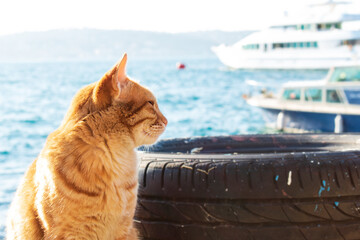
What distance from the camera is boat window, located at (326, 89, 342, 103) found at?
1299 cm

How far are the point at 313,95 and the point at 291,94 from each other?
82cm

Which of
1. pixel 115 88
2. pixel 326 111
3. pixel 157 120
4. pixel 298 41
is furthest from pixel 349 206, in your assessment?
pixel 298 41

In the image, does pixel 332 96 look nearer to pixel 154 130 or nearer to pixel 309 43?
pixel 154 130

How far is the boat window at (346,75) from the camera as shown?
13.1 m

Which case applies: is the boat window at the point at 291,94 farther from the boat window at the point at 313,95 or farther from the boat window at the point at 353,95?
the boat window at the point at 353,95

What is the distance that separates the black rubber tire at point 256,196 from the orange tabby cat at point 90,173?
13.4 inches

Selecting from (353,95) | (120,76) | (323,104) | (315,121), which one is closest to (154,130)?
(120,76)

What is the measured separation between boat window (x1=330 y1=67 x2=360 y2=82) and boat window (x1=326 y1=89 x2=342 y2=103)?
48cm

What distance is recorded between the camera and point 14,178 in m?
6.91

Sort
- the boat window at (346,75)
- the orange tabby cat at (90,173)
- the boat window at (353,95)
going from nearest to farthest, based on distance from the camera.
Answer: the orange tabby cat at (90,173), the boat window at (353,95), the boat window at (346,75)

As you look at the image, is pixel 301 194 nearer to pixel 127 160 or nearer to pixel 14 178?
pixel 127 160

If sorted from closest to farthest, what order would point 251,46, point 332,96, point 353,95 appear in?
1. point 353,95
2. point 332,96
3. point 251,46

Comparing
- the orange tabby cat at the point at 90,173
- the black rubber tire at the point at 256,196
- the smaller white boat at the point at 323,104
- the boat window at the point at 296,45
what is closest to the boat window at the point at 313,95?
the smaller white boat at the point at 323,104

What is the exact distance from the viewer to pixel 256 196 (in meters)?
2.82
